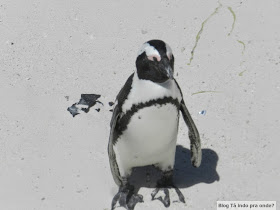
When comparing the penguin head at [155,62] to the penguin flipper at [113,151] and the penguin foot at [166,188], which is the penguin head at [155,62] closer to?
the penguin flipper at [113,151]

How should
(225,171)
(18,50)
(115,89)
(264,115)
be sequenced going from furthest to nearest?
(18,50) < (115,89) < (264,115) < (225,171)

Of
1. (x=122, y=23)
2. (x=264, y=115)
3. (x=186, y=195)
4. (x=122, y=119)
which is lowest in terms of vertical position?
(x=186, y=195)

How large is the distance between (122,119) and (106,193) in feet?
1.83

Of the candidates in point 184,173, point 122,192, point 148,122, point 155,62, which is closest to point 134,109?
point 148,122

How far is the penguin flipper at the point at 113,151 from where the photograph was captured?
296cm

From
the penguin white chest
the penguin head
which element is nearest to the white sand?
the penguin white chest

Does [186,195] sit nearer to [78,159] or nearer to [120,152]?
[120,152]

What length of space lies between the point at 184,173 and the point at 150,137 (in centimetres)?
60

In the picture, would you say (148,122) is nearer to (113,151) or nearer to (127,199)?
(113,151)

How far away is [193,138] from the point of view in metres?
3.14

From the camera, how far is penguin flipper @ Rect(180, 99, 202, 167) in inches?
120

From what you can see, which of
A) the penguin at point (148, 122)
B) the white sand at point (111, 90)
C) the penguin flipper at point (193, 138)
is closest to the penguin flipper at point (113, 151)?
the penguin at point (148, 122)

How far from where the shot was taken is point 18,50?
4.39 m

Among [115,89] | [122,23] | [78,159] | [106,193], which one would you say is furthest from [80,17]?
[106,193]
